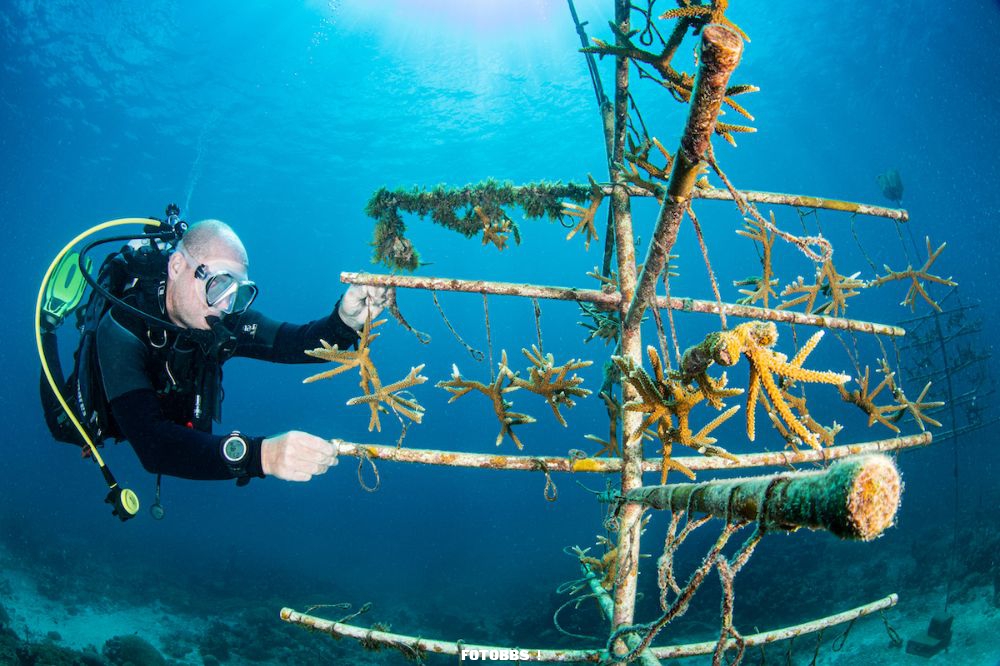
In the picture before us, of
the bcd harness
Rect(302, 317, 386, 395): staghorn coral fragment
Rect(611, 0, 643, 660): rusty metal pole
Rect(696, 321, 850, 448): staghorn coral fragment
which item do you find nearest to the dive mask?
the bcd harness

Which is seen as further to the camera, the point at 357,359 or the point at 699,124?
the point at 357,359

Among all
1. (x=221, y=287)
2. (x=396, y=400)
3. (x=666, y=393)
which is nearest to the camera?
(x=666, y=393)

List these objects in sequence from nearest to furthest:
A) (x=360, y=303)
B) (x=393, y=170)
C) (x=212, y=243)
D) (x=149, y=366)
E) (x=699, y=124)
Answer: (x=699, y=124) < (x=149, y=366) < (x=360, y=303) < (x=212, y=243) < (x=393, y=170)

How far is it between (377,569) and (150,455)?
34.6 metres

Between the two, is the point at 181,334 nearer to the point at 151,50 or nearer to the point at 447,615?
the point at 447,615

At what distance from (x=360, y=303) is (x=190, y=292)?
1521 millimetres

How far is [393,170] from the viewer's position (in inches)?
1442

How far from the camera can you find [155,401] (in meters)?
3.17

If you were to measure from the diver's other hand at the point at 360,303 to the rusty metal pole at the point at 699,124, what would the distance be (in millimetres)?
2386

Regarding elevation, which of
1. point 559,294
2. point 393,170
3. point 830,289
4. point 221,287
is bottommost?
point 559,294

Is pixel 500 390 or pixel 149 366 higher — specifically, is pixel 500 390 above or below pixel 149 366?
below

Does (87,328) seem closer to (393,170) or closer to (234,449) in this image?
(234,449)

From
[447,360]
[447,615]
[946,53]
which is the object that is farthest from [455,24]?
[447,360]

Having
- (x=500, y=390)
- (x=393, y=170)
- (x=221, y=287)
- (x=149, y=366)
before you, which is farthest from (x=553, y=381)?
(x=393, y=170)
